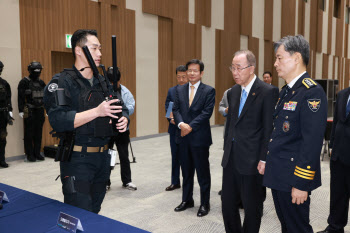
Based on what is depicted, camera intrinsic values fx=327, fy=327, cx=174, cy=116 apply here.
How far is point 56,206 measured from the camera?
179 cm

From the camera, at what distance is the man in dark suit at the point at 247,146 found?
251 centimetres

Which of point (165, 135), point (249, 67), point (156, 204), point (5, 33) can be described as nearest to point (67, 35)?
point (5, 33)

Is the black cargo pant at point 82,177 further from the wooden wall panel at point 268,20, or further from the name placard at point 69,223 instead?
the wooden wall panel at point 268,20

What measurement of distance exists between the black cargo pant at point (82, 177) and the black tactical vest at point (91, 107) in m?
0.16

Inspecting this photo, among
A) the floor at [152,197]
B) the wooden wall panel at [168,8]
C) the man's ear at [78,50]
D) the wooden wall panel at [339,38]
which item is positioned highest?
the wooden wall panel at [339,38]

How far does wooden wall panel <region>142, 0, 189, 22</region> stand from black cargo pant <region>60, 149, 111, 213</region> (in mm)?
7327

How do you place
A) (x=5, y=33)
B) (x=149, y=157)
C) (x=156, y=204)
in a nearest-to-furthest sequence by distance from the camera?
1. (x=156, y=204)
2. (x=5, y=33)
3. (x=149, y=157)

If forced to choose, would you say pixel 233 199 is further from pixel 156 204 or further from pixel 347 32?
pixel 347 32

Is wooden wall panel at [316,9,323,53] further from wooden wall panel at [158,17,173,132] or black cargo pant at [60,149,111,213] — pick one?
black cargo pant at [60,149,111,213]

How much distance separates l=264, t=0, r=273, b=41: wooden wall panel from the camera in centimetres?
1379

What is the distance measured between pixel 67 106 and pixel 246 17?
11673 millimetres

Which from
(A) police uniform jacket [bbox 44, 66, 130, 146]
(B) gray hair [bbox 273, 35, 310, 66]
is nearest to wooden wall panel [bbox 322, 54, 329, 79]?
(B) gray hair [bbox 273, 35, 310, 66]

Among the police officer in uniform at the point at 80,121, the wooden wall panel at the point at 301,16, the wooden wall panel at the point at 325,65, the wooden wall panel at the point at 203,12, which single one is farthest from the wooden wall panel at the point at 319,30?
the police officer in uniform at the point at 80,121

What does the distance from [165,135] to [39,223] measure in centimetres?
815
